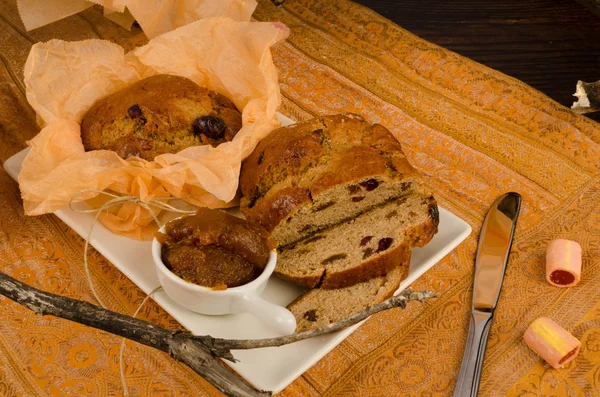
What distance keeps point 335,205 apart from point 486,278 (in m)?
0.62

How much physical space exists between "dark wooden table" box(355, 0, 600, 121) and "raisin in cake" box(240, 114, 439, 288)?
1478mm

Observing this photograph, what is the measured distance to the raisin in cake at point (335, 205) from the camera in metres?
2.26

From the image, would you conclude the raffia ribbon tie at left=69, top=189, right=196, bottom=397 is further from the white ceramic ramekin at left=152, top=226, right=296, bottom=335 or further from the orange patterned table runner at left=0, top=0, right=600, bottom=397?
the white ceramic ramekin at left=152, top=226, right=296, bottom=335

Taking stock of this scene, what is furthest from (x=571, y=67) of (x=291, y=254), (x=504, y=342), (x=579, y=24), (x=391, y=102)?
(x=291, y=254)

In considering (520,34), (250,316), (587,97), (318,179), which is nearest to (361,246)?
(318,179)

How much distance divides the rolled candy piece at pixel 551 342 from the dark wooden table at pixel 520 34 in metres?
1.49

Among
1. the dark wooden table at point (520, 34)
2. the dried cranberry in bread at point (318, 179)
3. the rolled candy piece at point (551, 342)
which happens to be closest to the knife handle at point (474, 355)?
the rolled candy piece at point (551, 342)

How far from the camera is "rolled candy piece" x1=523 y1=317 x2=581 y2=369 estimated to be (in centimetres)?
221

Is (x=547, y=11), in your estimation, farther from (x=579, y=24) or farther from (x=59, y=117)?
(x=59, y=117)

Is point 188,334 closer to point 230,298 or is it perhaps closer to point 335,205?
point 230,298

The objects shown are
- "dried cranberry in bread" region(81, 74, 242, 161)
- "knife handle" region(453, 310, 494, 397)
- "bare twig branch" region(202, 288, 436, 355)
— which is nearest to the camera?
"bare twig branch" region(202, 288, 436, 355)

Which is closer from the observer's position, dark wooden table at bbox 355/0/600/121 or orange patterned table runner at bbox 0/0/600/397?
orange patterned table runner at bbox 0/0/600/397

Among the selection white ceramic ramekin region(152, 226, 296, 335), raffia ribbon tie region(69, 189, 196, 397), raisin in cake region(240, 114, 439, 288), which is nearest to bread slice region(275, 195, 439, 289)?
raisin in cake region(240, 114, 439, 288)

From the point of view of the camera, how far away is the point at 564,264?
8.11 feet
